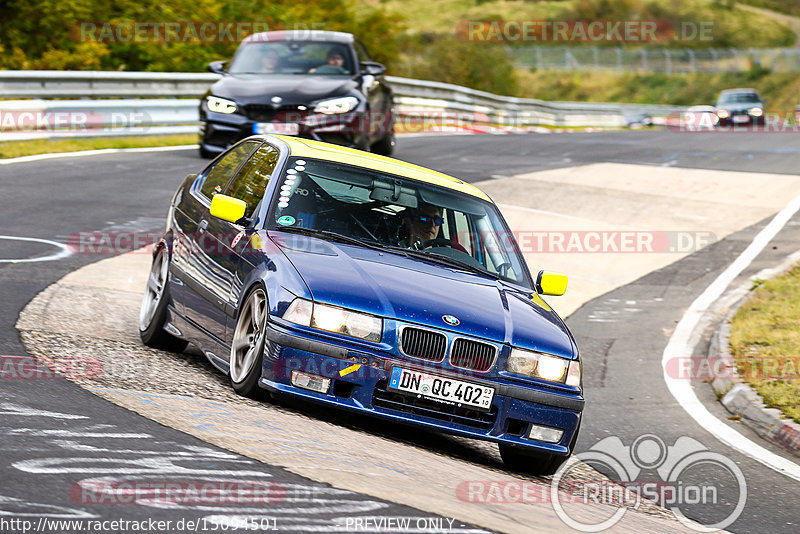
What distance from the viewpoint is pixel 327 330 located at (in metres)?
6.24

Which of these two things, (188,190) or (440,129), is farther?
(440,129)

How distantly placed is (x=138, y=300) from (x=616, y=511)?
5.16 metres

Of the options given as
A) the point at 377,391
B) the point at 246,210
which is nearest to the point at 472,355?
the point at 377,391

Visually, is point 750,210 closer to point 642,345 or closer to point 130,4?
point 642,345

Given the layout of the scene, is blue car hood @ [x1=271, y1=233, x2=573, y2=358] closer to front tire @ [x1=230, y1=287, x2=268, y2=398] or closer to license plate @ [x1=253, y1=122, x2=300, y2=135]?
front tire @ [x1=230, y1=287, x2=268, y2=398]

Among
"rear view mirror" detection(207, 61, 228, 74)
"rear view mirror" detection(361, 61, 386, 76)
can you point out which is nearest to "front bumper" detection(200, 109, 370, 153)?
"rear view mirror" detection(207, 61, 228, 74)

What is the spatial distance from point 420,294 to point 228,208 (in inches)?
56.4

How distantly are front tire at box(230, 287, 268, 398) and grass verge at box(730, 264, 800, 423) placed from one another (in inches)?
170

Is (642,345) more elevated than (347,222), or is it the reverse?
(347,222)

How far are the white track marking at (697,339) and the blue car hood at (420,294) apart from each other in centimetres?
211

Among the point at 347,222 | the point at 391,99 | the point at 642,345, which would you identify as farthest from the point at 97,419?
the point at 391,99

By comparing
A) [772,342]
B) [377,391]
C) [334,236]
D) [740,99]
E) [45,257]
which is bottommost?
[772,342]

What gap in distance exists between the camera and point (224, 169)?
27.6 feet

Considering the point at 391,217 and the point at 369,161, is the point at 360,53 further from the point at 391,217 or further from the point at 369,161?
the point at 391,217
